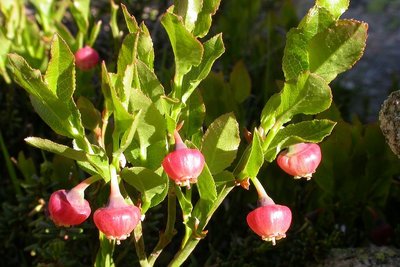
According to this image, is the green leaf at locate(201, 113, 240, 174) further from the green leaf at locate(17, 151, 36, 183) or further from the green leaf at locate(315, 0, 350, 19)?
the green leaf at locate(17, 151, 36, 183)

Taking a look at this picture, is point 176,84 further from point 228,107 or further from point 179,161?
point 228,107

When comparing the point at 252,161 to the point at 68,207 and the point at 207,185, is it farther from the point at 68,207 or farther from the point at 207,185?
the point at 68,207

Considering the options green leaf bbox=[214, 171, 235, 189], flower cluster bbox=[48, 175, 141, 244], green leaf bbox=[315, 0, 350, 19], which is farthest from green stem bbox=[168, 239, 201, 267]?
green leaf bbox=[315, 0, 350, 19]

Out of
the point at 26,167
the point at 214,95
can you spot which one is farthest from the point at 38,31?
the point at 214,95

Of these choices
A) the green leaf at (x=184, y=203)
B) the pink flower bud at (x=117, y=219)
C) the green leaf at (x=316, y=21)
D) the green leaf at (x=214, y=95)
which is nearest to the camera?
the pink flower bud at (x=117, y=219)

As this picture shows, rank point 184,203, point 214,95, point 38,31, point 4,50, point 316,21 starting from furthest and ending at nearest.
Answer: point 38,31
point 4,50
point 214,95
point 184,203
point 316,21

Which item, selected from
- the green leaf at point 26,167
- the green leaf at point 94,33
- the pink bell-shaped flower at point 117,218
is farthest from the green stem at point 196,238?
the green leaf at point 94,33

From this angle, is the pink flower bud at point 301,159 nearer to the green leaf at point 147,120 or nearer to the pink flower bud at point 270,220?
the pink flower bud at point 270,220
